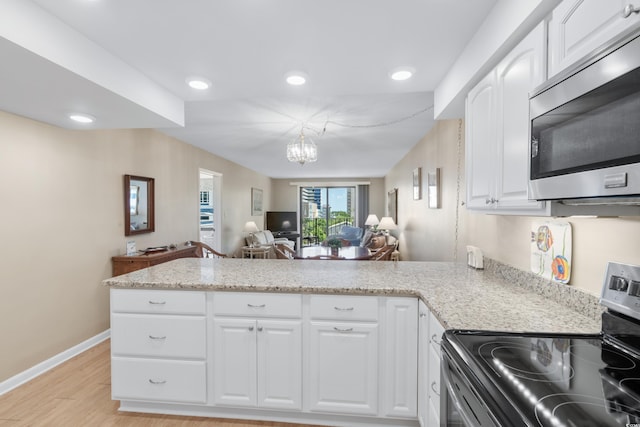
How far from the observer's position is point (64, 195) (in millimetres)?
2734

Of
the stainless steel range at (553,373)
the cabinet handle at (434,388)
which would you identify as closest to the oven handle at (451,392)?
the stainless steel range at (553,373)

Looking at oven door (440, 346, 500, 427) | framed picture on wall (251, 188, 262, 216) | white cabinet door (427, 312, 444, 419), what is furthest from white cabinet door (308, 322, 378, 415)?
framed picture on wall (251, 188, 262, 216)

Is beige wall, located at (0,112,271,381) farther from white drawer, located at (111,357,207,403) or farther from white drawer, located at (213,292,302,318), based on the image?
white drawer, located at (213,292,302,318)

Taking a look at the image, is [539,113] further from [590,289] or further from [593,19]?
[590,289]

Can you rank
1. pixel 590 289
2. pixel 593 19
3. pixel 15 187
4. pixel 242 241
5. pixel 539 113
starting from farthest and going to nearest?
pixel 242 241, pixel 15 187, pixel 590 289, pixel 539 113, pixel 593 19

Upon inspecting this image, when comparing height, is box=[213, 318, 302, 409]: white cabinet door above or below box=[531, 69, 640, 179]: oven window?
below

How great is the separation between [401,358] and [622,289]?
1074 millimetres

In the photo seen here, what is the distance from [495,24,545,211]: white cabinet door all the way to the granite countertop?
48 cm

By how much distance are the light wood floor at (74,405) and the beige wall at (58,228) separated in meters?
0.23

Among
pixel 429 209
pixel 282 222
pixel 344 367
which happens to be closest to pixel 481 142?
pixel 344 367

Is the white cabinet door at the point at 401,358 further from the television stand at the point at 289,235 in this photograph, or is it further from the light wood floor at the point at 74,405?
the television stand at the point at 289,235

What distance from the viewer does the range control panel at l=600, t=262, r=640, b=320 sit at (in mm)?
963

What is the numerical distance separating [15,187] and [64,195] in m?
0.40

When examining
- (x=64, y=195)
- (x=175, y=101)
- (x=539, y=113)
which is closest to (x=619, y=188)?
(x=539, y=113)
